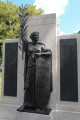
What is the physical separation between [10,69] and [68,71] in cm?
214

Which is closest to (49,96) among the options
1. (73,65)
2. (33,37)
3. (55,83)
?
(55,83)

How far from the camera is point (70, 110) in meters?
4.38

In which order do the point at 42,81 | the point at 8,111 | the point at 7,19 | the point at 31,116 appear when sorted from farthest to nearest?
the point at 7,19, the point at 8,111, the point at 42,81, the point at 31,116

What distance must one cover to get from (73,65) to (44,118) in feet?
6.03

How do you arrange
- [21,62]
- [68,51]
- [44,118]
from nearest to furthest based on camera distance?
[44,118] < [68,51] < [21,62]

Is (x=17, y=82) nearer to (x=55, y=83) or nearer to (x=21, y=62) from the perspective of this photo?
(x=21, y=62)

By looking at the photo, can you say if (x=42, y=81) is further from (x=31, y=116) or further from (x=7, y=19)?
(x=7, y=19)

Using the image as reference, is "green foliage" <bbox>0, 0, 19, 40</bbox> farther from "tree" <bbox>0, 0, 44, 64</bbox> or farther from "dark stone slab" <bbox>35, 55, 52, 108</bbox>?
"dark stone slab" <bbox>35, 55, 52, 108</bbox>

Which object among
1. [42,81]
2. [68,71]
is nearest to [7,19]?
[68,71]

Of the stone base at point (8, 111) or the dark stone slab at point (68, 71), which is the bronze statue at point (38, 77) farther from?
the stone base at point (8, 111)

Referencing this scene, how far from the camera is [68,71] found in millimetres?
4473

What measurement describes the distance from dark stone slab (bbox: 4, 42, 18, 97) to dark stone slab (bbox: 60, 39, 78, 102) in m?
1.71

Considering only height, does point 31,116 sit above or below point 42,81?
below

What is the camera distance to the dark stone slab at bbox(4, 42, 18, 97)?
5.05m
